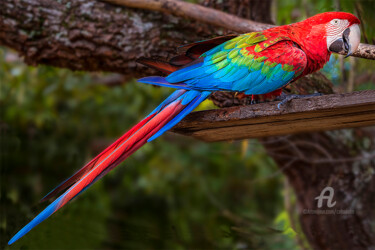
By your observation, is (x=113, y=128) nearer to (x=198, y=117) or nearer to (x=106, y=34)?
(x=106, y=34)

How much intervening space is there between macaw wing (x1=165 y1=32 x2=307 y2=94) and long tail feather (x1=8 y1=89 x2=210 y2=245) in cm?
4

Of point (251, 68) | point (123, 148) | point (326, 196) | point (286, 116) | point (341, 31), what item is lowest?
point (326, 196)

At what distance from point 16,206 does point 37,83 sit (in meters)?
1.15

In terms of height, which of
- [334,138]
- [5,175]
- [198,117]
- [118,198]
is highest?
[198,117]

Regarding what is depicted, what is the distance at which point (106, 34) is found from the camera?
1.58 m

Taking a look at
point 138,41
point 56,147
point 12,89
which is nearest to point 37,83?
point 12,89

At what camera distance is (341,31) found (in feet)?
3.49

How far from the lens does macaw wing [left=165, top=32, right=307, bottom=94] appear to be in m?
1.06

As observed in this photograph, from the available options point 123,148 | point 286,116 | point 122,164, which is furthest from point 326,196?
point 122,164

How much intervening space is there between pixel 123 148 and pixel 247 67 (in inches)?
14.8

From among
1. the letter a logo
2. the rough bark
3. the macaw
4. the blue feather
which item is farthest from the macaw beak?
the letter a logo

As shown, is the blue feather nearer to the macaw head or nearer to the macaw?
the macaw

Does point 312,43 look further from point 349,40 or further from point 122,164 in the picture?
point 122,164

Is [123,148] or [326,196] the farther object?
[326,196]
